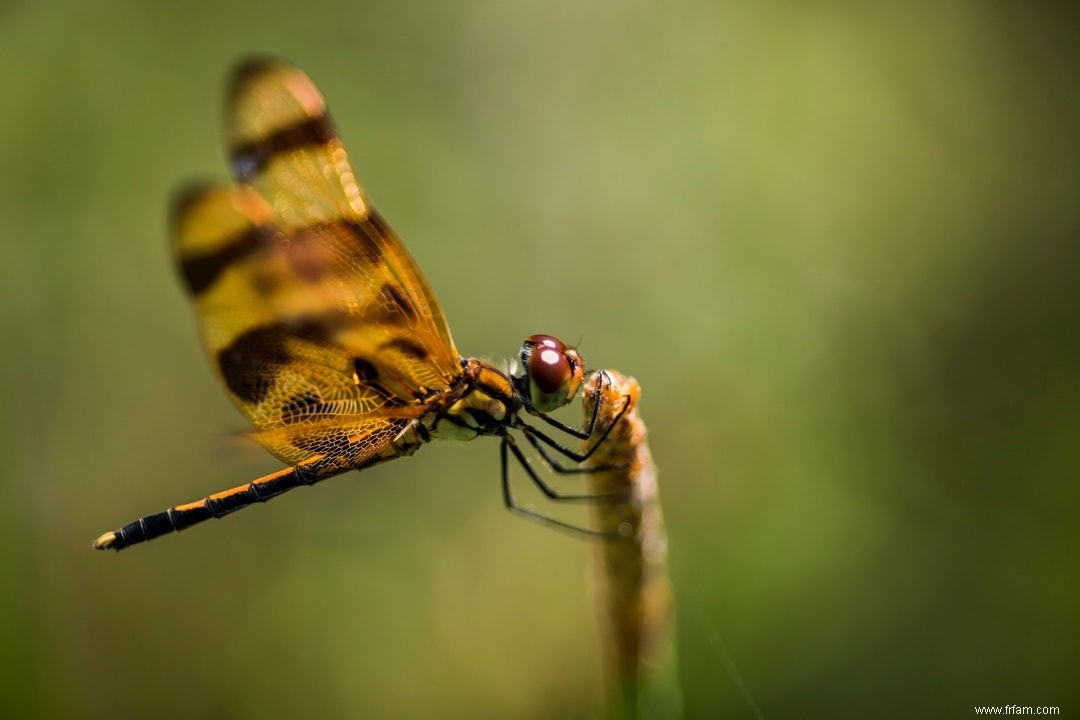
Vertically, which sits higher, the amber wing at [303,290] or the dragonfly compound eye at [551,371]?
the amber wing at [303,290]

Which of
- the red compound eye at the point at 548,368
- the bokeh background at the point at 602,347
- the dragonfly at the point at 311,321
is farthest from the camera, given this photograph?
the bokeh background at the point at 602,347

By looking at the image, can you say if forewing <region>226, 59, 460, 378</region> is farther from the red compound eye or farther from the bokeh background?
the bokeh background

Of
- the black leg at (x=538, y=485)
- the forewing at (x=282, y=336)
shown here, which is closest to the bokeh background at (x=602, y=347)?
the forewing at (x=282, y=336)

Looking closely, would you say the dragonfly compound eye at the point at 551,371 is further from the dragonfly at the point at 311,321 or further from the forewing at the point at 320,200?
the forewing at the point at 320,200

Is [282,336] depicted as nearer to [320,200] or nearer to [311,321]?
[311,321]

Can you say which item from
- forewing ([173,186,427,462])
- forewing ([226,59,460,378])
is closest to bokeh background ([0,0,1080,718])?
forewing ([173,186,427,462])

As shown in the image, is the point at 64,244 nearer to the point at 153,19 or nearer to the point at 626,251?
the point at 153,19
